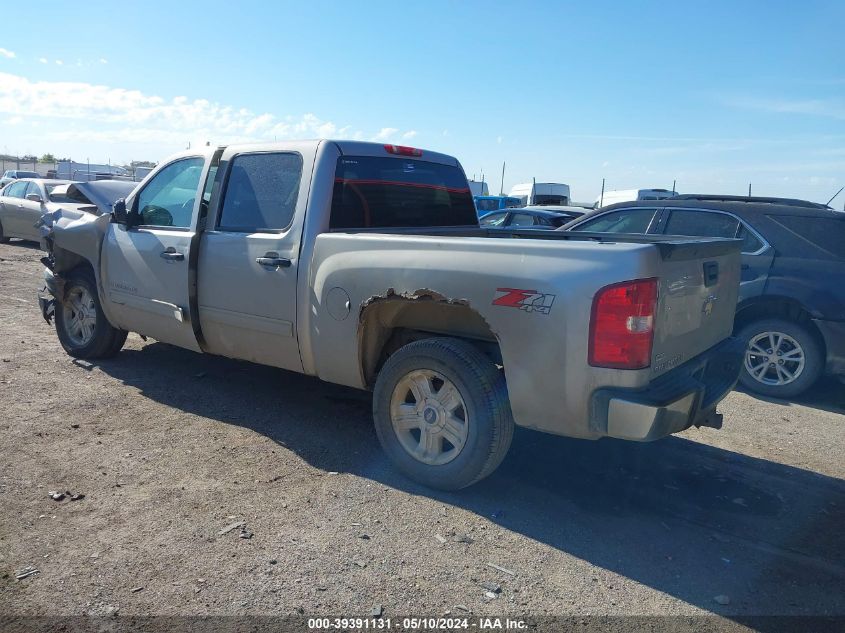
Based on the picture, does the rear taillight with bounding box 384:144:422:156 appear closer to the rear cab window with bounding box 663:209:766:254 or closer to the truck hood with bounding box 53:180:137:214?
the rear cab window with bounding box 663:209:766:254

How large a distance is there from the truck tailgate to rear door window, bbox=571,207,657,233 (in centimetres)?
282

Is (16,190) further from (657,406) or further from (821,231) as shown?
(657,406)

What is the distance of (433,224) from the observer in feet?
18.1

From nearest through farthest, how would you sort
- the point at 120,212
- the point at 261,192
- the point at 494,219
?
the point at 261,192, the point at 120,212, the point at 494,219

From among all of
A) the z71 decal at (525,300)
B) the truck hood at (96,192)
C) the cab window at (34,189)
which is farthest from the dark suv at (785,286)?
the cab window at (34,189)

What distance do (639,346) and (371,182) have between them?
7.90ft

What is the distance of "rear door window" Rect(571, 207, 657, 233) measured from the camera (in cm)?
719

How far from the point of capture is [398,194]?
5152 mm

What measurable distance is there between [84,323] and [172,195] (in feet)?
5.94

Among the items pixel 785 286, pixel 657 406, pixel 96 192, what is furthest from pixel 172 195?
pixel 96 192

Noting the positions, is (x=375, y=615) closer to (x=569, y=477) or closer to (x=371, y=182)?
(x=569, y=477)

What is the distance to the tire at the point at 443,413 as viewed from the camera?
3.77 meters

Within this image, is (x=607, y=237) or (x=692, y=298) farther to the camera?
(x=607, y=237)

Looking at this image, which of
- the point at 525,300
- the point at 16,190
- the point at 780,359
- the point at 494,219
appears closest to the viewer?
the point at 525,300
